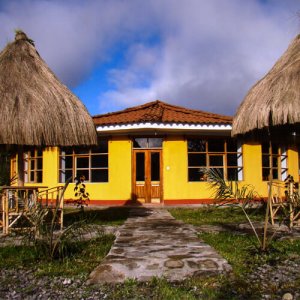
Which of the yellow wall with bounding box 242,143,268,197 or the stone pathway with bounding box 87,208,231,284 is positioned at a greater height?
the yellow wall with bounding box 242,143,268,197

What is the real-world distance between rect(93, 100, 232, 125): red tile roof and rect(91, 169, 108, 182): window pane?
6.49ft

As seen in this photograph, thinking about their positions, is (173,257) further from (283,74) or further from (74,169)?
(74,169)

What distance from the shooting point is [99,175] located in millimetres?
14664

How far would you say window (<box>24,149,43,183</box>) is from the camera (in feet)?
51.1

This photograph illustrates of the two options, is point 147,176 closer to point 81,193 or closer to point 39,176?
point 81,193

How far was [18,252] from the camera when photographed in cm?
576

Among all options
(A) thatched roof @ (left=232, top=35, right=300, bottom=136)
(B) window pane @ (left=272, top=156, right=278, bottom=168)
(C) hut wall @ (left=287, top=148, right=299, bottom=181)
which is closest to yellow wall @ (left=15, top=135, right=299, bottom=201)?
(B) window pane @ (left=272, top=156, right=278, bottom=168)

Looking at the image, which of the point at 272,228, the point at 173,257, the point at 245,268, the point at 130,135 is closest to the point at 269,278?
the point at 245,268

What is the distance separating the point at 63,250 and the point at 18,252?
789mm

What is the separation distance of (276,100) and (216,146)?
797 cm

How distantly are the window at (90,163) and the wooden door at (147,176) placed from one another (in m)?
1.17

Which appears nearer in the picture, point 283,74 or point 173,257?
point 173,257

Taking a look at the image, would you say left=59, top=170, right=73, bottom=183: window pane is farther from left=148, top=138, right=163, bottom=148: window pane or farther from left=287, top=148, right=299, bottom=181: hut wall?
left=287, top=148, right=299, bottom=181: hut wall

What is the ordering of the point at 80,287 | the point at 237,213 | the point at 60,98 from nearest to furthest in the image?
the point at 80,287 → the point at 60,98 → the point at 237,213
